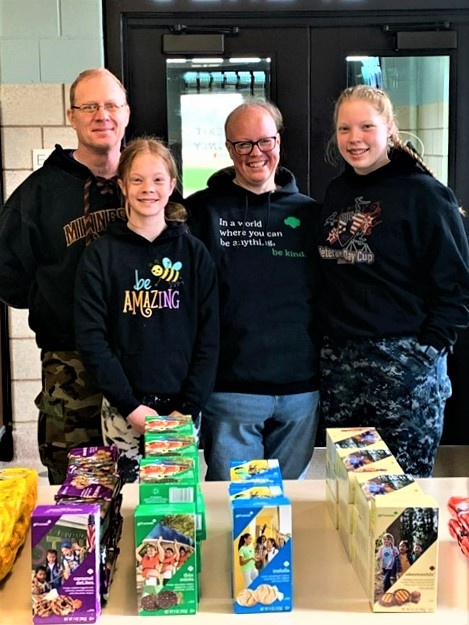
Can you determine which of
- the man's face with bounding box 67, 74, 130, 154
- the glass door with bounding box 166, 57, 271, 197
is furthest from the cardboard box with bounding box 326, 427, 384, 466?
the glass door with bounding box 166, 57, 271, 197

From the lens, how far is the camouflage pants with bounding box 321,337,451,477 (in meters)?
2.18

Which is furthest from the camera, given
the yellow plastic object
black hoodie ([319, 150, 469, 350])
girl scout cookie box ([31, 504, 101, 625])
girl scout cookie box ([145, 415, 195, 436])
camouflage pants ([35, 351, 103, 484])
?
camouflage pants ([35, 351, 103, 484])

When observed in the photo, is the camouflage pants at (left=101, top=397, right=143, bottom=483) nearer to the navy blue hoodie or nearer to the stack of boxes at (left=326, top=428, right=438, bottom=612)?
the navy blue hoodie

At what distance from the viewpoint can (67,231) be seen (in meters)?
2.23

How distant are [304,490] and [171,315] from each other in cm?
61

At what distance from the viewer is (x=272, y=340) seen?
2.24 m

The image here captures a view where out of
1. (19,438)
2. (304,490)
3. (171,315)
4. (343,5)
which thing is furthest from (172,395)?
(343,5)

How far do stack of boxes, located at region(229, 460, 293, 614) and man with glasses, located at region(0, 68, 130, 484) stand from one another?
1.10 m

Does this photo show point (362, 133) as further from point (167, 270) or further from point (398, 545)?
point (398, 545)

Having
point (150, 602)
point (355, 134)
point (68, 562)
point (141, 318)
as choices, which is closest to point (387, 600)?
point (150, 602)

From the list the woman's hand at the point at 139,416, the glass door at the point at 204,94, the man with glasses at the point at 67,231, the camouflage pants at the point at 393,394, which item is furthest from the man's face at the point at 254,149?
the glass door at the point at 204,94

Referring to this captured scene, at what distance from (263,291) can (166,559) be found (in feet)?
3.65

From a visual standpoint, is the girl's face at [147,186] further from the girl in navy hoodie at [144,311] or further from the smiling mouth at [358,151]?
the smiling mouth at [358,151]

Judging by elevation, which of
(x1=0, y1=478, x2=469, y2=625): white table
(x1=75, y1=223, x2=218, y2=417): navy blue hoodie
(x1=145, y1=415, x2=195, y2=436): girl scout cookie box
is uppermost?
(x1=75, y1=223, x2=218, y2=417): navy blue hoodie
